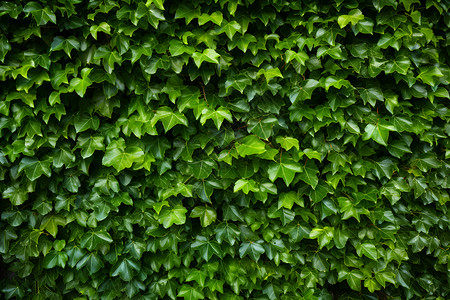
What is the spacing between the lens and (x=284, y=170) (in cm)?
209

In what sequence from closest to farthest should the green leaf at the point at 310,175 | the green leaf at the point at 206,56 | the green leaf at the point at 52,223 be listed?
1. the green leaf at the point at 206,56
2. the green leaf at the point at 310,175
3. the green leaf at the point at 52,223

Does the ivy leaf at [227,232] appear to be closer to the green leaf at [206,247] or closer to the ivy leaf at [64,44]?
the green leaf at [206,247]

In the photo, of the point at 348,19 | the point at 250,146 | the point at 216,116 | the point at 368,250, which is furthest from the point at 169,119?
the point at 368,250

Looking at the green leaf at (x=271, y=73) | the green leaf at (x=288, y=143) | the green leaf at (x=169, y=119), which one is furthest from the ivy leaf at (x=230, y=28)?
the green leaf at (x=288, y=143)

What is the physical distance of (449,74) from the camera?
7.41 ft

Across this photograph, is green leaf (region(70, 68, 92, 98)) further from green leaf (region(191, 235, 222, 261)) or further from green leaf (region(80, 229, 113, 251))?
green leaf (region(191, 235, 222, 261))

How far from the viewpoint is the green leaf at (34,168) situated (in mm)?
2086

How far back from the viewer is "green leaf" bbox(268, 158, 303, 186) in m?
2.07

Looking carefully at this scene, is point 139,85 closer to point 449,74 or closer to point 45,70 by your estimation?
point 45,70

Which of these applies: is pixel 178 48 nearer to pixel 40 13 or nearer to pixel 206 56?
pixel 206 56

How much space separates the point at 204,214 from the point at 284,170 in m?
0.62

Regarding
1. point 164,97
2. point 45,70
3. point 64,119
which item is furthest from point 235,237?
point 45,70

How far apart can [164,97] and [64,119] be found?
0.70 metres

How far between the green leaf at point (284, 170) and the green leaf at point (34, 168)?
146 cm
